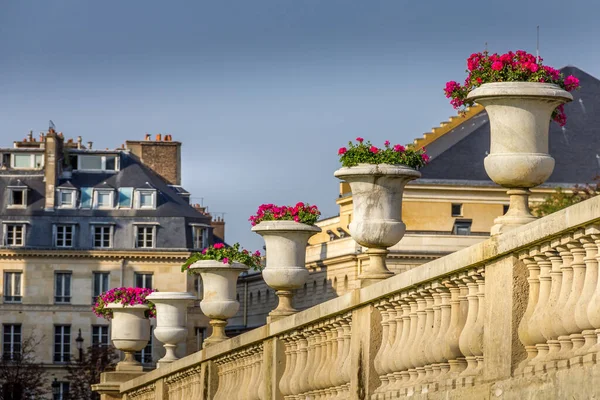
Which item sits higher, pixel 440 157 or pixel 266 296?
pixel 440 157

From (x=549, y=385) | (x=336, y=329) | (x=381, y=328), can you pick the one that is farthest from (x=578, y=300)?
(x=336, y=329)

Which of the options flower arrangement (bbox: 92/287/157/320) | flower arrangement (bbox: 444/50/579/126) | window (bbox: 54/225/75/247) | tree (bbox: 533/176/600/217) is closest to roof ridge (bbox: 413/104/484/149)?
tree (bbox: 533/176/600/217)

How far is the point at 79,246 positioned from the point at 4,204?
408 cm

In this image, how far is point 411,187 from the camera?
275 ft

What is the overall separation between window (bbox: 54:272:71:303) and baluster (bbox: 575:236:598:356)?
3462 inches

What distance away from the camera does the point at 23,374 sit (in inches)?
3659

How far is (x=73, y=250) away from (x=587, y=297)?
87.6 meters

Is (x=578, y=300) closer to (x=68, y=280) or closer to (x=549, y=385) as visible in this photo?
(x=549, y=385)

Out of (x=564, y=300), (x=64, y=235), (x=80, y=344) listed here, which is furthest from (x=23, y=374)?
(x=564, y=300)

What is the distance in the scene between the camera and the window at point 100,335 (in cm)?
9675

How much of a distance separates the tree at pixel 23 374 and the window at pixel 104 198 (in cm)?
700

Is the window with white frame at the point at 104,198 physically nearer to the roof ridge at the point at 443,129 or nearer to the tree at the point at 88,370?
the tree at the point at 88,370

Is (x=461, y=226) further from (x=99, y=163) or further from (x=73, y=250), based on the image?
(x=99, y=163)

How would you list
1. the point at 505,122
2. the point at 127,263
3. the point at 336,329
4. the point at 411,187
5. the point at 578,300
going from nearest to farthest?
the point at 578,300 < the point at 505,122 < the point at 336,329 < the point at 411,187 < the point at 127,263
